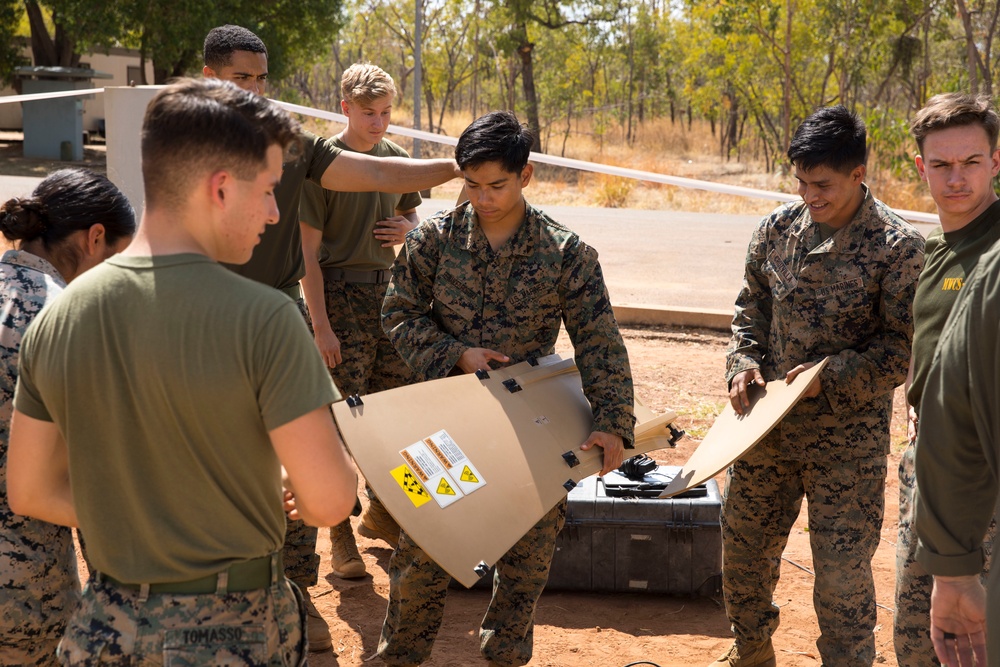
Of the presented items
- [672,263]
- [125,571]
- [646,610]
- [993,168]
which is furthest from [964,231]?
[672,263]

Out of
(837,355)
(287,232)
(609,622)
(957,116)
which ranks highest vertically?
(957,116)

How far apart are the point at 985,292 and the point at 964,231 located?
1.32 meters

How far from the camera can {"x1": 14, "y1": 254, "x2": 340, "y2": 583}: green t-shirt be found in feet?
5.43

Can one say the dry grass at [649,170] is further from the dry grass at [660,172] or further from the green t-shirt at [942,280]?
the green t-shirt at [942,280]

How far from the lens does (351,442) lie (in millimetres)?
2725

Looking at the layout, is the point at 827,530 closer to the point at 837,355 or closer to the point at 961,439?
the point at 837,355

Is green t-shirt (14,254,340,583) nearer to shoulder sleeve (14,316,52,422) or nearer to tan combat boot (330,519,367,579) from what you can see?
shoulder sleeve (14,316,52,422)

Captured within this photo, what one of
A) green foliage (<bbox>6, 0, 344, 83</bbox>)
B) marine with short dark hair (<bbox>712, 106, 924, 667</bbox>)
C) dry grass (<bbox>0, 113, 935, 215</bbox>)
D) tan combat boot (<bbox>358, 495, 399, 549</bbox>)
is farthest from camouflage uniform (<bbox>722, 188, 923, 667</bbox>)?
green foliage (<bbox>6, 0, 344, 83</bbox>)

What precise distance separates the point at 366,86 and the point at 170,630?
306 centimetres

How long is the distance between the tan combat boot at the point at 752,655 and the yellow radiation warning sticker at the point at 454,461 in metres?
1.46

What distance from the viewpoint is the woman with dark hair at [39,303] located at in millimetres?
2338

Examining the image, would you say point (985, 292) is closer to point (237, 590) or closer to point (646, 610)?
point (237, 590)

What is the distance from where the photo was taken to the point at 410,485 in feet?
8.93

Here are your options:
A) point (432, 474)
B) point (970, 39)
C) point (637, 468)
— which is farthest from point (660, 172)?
point (432, 474)
